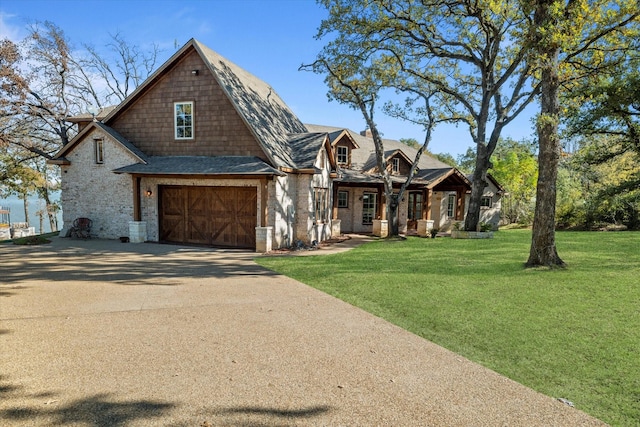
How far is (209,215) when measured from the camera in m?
15.5

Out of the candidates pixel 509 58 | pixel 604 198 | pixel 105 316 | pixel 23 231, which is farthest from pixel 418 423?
pixel 23 231

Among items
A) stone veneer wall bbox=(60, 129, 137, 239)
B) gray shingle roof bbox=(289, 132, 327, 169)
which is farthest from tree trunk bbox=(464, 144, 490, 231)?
stone veneer wall bbox=(60, 129, 137, 239)

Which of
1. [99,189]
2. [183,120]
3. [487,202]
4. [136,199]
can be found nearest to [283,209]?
[183,120]

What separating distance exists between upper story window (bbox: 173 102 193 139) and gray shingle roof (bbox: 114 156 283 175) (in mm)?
1017

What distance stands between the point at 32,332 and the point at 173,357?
251 cm

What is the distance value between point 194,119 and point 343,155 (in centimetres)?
959

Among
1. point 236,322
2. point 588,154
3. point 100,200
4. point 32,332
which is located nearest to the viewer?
point 32,332

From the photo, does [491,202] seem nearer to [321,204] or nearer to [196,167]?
[321,204]

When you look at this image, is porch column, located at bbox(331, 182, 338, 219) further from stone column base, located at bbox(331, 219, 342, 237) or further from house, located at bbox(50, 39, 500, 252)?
house, located at bbox(50, 39, 500, 252)

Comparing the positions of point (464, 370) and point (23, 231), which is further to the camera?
point (23, 231)

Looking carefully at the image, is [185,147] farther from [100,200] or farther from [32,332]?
[32,332]

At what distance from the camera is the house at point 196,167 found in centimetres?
1443

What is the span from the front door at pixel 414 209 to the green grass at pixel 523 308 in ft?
37.2

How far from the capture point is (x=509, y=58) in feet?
60.1
